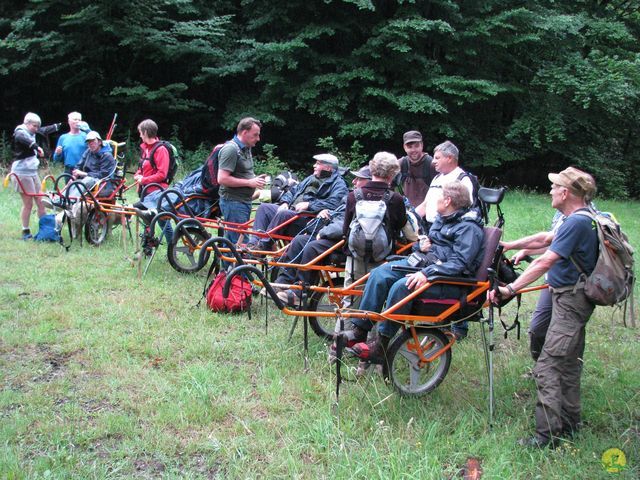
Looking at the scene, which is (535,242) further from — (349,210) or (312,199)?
(312,199)

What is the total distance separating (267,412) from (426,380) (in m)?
1.24

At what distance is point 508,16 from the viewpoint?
16.9 metres

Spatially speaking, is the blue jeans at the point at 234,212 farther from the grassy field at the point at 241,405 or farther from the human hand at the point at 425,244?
the human hand at the point at 425,244

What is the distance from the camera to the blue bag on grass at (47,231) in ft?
28.5

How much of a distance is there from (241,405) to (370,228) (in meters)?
1.67

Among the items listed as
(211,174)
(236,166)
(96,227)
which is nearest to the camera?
(236,166)

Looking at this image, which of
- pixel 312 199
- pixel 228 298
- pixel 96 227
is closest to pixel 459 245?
pixel 228 298

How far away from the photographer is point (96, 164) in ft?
29.2

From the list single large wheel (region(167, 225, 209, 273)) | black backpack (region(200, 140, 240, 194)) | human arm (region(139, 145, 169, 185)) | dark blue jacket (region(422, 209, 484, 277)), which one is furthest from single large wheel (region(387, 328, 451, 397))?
human arm (region(139, 145, 169, 185))

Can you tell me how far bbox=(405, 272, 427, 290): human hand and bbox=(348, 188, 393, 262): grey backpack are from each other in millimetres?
699

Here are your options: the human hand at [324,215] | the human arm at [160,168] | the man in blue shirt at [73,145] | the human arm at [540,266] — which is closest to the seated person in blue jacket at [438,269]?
the human arm at [540,266]

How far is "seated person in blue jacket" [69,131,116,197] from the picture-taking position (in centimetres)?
869

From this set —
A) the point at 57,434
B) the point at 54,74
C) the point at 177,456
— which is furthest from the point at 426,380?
the point at 54,74

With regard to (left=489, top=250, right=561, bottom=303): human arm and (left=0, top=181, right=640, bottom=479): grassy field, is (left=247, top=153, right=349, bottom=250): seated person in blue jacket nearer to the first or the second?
(left=0, top=181, right=640, bottom=479): grassy field
